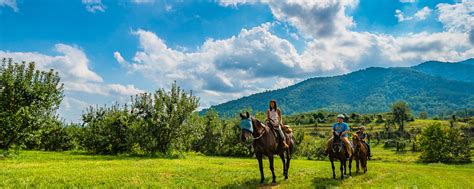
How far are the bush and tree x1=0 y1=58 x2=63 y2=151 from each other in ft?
266

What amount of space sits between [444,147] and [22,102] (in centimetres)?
8443

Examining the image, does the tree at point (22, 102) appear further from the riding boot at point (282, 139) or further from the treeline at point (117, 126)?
the riding boot at point (282, 139)

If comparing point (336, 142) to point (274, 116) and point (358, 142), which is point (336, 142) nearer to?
point (358, 142)

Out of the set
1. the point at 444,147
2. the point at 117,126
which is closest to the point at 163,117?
the point at 117,126

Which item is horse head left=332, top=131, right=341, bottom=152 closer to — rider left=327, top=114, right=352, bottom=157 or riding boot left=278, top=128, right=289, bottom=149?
rider left=327, top=114, right=352, bottom=157

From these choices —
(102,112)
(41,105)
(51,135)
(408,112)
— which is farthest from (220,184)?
(408,112)

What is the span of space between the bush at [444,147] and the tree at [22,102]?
266 feet

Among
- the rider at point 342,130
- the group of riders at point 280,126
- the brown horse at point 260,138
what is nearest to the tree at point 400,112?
the group of riders at point 280,126

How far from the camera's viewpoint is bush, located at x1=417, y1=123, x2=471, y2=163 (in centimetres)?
7938

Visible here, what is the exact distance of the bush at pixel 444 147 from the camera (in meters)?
79.4

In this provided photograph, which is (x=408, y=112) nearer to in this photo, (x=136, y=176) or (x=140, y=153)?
(x=140, y=153)

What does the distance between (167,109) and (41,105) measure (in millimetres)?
13359

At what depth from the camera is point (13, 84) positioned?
31.3 metres

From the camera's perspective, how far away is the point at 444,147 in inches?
3130
